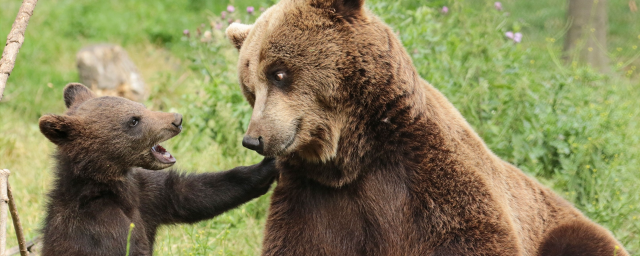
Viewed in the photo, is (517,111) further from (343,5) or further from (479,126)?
(343,5)

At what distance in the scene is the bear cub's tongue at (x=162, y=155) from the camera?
14.7 feet

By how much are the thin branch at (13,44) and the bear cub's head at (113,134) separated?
701 mm

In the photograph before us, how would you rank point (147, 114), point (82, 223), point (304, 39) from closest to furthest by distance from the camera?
point (304, 39) < point (82, 223) < point (147, 114)

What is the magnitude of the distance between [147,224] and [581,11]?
28.3ft

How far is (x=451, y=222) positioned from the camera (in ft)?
11.9

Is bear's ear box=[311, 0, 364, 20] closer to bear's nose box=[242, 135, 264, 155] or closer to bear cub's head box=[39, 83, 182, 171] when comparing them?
bear's nose box=[242, 135, 264, 155]

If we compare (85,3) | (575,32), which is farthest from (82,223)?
(85,3)

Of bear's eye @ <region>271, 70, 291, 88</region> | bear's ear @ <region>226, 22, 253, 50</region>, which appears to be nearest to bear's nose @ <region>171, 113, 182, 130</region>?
bear's ear @ <region>226, 22, 253, 50</region>

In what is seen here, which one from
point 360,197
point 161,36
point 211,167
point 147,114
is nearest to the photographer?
point 360,197

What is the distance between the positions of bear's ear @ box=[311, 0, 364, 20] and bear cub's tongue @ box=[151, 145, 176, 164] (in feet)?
Answer: 5.25

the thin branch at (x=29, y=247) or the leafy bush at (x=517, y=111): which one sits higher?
the leafy bush at (x=517, y=111)

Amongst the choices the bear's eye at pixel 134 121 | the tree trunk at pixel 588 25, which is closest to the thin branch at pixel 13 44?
the bear's eye at pixel 134 121

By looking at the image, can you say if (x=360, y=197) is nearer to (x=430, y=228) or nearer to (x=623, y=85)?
(x=430, y=228)

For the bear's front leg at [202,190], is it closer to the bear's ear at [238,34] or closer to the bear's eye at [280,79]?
the bear's ear at [238,34]
